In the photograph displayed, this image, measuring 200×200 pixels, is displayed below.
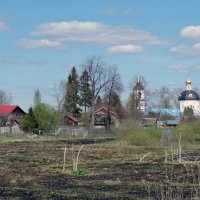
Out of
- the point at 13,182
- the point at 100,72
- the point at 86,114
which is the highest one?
the point at 100,72

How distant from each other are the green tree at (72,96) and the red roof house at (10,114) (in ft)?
30.7

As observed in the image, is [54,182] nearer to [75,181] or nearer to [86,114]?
[75,181]

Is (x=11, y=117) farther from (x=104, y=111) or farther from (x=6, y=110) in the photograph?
(x=104, y=111)

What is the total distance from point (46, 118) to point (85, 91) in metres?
15.4

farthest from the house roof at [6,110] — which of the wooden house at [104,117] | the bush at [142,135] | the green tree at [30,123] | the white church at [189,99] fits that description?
the white church at [189,99]

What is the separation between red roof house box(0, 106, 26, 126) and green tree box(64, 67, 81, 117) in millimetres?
9345

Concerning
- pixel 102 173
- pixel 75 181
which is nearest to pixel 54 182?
pixel 75 181

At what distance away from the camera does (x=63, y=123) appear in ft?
341

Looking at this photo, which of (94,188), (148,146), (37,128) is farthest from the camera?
(37,128)

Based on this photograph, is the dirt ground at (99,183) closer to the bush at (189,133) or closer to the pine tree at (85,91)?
the bush at (189,133)

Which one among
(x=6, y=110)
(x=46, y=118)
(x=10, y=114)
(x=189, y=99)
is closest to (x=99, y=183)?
(x=46, y=118)

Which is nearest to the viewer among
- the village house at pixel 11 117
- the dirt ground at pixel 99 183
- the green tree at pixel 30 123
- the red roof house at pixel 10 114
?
the dirt ground at pixel 99 183

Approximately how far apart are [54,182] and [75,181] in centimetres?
91

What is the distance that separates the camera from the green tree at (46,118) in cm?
8094
